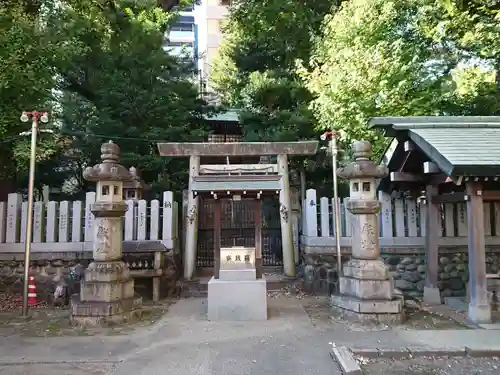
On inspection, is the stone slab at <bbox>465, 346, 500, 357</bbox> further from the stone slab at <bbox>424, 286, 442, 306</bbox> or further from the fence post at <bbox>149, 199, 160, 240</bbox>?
the fence post at <bbox>149, 199, 160, 240</bbox>

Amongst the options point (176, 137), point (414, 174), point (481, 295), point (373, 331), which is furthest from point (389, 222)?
point (176, 137)

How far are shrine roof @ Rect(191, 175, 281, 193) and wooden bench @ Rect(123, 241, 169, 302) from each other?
1747mm

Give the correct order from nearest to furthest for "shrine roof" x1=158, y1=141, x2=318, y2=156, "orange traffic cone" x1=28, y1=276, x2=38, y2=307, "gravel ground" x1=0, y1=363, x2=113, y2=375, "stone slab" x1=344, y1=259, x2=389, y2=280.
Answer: "gravel ground" x1=0, y1=363, x2=113, y2=375 < "stone slab" x1=344, y1=259, x2=389, y2=280 < "orange traffic cone" x1=28, y1=276, x2=38, y2=307 < "shrine roof" x1=158, y1=141, x2=318, y2=156

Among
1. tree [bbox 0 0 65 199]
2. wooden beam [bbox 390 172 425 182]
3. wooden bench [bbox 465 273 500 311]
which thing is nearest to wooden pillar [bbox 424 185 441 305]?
wooden beam [bbox 390 172 425 182]

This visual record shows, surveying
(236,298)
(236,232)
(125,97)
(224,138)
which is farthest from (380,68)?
(224,138)

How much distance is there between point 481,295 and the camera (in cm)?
715

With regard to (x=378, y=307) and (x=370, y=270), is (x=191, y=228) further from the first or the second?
(x=378, y=307)

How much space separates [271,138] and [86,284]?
7.99m

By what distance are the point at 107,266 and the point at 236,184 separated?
3.35m

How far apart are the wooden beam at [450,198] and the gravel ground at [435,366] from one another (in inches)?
131

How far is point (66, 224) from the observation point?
32.1ft

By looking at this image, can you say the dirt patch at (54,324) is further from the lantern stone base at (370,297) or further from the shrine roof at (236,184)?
the lantern stone base at (370,297)

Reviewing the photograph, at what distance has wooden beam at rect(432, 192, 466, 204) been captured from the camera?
784 centimetres

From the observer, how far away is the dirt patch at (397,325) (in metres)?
6.94
